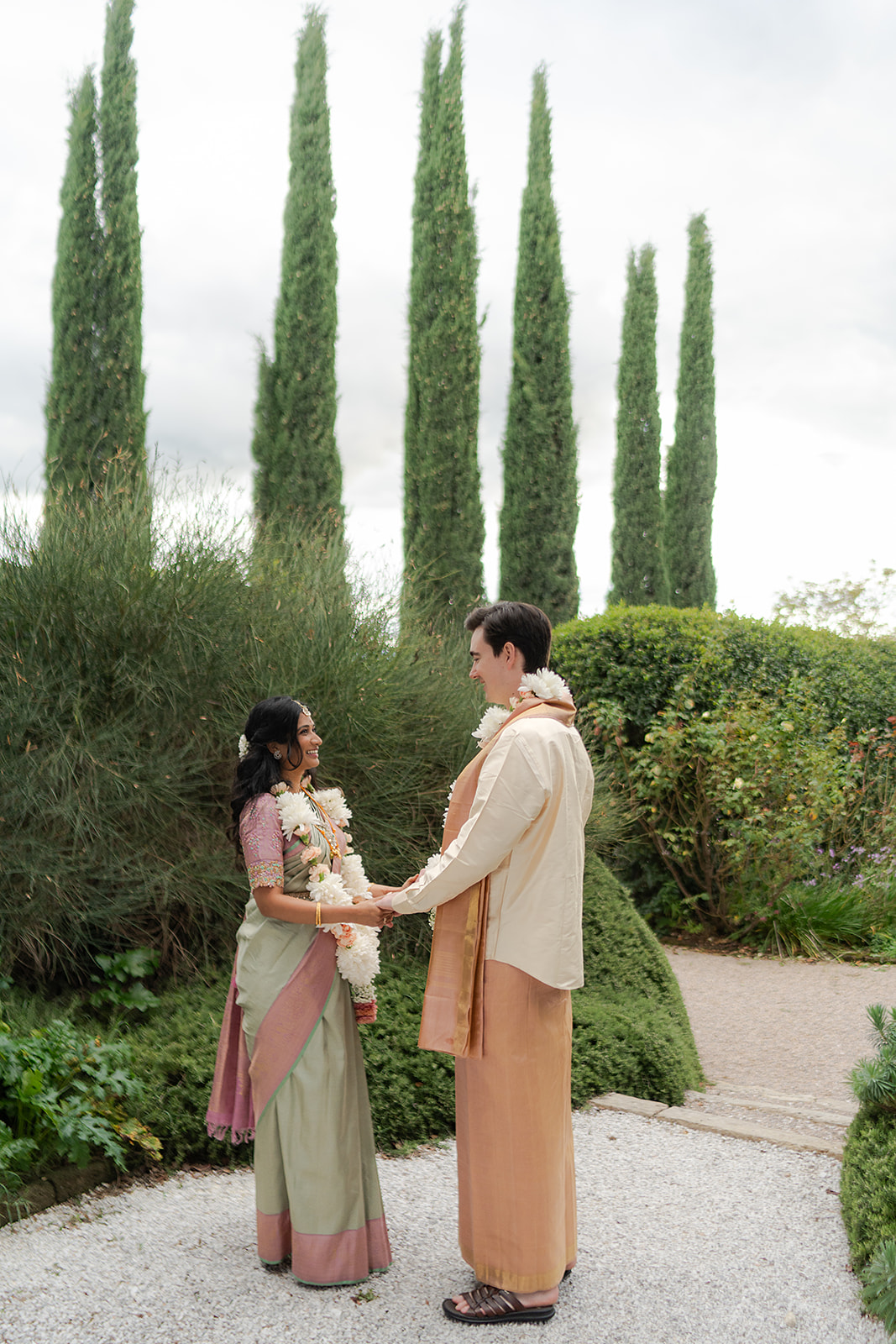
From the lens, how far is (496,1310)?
8.53 feet

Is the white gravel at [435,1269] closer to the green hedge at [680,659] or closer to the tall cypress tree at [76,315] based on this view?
the green hedge at [680,659]

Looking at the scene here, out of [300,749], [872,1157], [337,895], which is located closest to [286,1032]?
[337,895]

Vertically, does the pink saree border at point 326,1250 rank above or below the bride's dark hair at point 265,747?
below

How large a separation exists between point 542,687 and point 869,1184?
1.85 m

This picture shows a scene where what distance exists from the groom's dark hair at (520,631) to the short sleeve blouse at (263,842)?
0.74 meters

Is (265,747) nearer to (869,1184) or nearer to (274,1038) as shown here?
(274,1038)

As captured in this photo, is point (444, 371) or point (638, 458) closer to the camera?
point (444, 371)

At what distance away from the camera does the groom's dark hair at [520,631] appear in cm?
269

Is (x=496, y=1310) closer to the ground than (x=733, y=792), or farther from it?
closer to the ground

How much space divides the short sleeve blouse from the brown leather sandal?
1.17 metres

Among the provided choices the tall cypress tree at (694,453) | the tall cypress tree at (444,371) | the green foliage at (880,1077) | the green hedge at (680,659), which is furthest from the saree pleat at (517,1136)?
the tall cypress tree at (694,453)

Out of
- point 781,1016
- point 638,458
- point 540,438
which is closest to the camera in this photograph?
point 781,1016

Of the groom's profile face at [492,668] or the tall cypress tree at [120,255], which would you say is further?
the tall cypress tree at [120,255]

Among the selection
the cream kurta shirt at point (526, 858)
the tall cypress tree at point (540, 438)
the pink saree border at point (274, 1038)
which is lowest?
the pink saree border at point (274, 1038)
